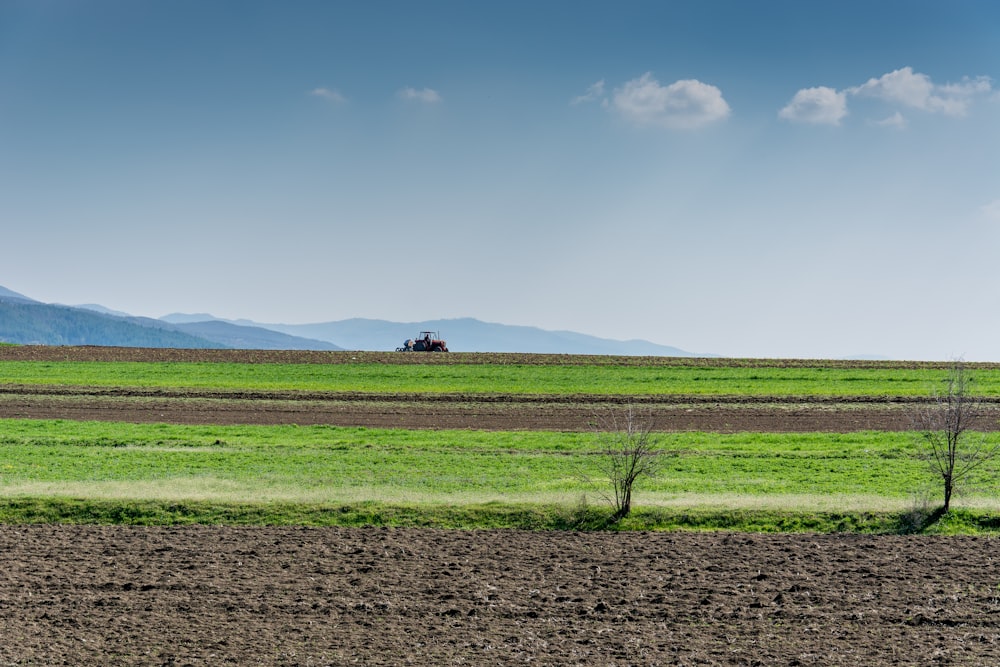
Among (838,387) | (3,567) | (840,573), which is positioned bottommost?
(3,567)

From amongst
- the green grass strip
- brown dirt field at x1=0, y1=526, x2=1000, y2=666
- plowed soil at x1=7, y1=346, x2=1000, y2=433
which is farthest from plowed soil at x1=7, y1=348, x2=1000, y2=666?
plowed soil at x1=7, y1=346, x2=1000, y2=433

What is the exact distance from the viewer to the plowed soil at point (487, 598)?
1275 cm

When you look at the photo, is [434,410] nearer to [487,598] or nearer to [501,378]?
[501,378]

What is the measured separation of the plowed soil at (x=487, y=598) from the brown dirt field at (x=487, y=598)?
0.15ft

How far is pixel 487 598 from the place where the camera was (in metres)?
15.2

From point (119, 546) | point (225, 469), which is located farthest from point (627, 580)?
point (225, 469)

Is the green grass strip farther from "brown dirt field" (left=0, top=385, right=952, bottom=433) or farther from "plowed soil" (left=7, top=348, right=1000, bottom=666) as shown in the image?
"brown dirt field" (left=0, top=385, right=952, bottom=433)

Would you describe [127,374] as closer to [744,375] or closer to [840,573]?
[744,375]

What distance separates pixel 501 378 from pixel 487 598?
137 ft

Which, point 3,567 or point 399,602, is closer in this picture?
point 399,602

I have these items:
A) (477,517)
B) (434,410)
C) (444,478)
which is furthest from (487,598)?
(434,410)

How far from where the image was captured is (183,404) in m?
43.8

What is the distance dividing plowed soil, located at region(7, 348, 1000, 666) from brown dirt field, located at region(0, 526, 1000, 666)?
0.05 m

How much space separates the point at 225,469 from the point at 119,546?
28.0 ft
